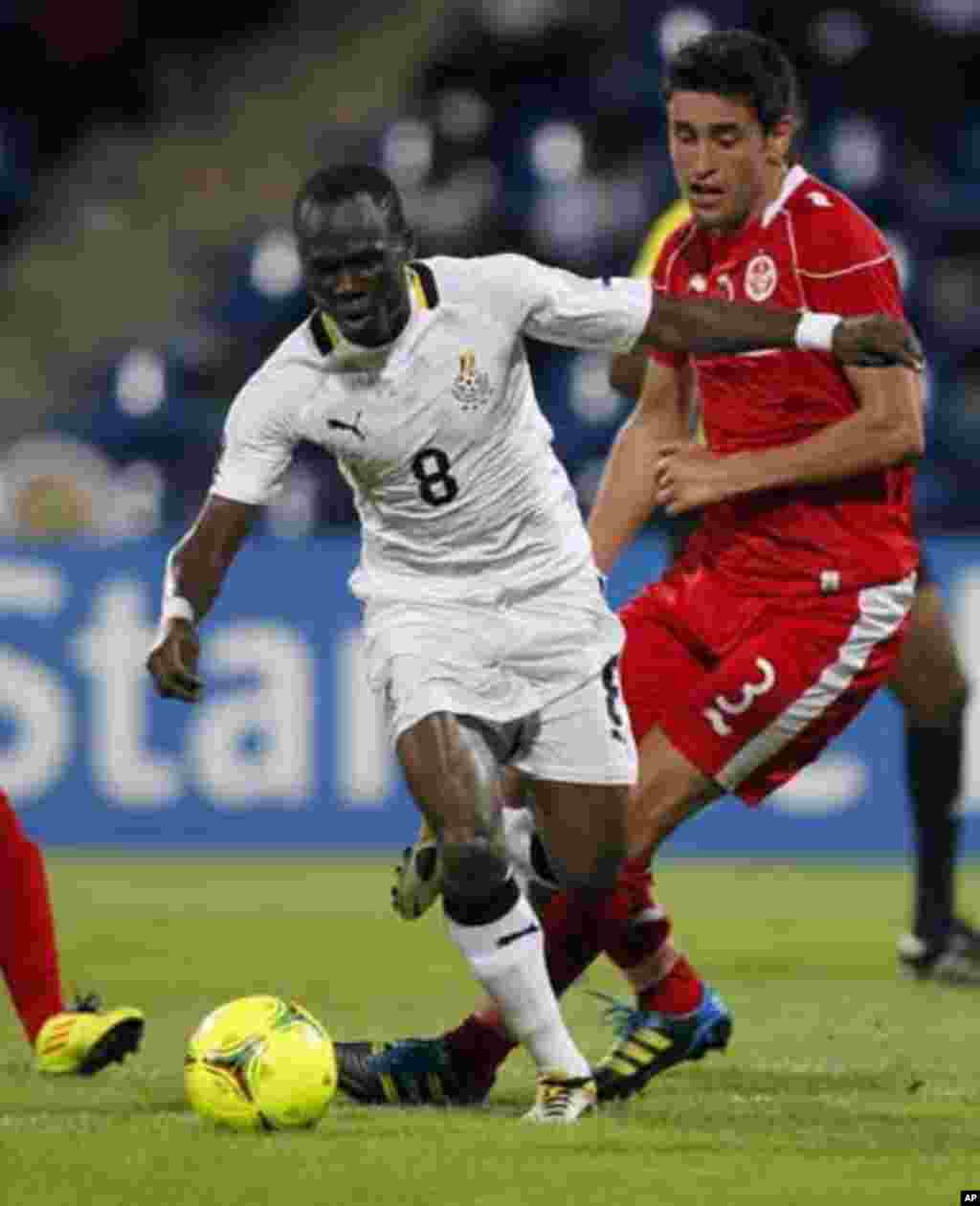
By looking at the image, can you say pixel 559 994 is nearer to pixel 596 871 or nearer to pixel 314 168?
pixel 596 871

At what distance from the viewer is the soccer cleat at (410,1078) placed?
617cm

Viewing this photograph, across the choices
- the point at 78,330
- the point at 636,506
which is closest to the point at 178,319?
the point at 78,330

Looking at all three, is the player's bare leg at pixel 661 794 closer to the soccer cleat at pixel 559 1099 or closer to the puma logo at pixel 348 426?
the soccer cleat at pixel 559 1099

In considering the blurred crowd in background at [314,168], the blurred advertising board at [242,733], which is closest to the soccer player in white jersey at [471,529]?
the blurred advertising board at [242,733]

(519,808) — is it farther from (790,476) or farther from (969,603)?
(969,603)

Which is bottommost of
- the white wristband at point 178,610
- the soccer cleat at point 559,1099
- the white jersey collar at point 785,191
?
the soccer cleat at point 559,1099

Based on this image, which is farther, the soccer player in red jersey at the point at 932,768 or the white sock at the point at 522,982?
the soccer player in red jersey at the point at 932,768

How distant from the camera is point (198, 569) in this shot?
593 cm

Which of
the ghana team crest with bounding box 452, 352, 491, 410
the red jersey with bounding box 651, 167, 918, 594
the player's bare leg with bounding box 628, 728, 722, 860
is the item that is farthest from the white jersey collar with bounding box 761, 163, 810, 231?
A: the player's bare leg with bounding box 628, 728, 722, 860

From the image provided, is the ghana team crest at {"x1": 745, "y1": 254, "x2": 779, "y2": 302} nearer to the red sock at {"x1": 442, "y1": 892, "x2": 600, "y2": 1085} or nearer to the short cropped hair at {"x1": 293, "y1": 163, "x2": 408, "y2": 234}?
the short cropped hair at {"x1": 293, "y1": 163, "x2": 408, "y2": 234}

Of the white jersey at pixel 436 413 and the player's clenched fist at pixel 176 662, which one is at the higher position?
the white jersey at pixel 436 413

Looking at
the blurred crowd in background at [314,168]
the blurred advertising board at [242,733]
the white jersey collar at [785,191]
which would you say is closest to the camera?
the white jersey collar at [785,191]

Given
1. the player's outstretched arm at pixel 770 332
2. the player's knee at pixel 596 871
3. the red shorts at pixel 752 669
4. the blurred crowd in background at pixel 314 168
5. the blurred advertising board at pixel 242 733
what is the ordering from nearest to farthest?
1. the player's outstretched arm at pixel 770 332
2. the player's knee at pixel 596 871
3. the red shorts at pixel 752 669
4. the blurred advertising board at pixel 242 733
5. the blurred crowd in background at pixel 314 168

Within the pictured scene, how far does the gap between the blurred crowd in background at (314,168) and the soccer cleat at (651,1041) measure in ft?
22.5
